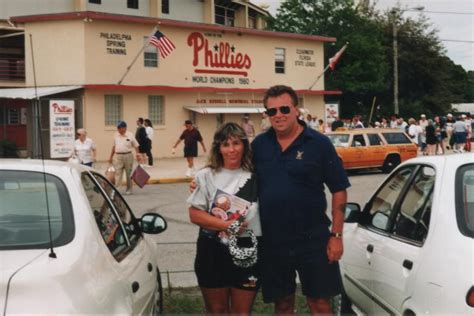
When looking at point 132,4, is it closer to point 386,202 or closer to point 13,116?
point 13,116

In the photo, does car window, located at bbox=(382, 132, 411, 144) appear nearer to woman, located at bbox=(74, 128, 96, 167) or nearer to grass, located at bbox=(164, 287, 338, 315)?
woman, located at bbox=(74, 128, 96, 167)

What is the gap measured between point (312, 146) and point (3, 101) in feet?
96.4

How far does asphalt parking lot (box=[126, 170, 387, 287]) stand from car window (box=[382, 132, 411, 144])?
1188 mm

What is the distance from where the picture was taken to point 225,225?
12.2ft

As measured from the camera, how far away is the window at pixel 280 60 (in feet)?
113

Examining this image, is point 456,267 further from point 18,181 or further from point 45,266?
point 18,181

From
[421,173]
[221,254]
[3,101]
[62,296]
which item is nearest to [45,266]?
[62,296]

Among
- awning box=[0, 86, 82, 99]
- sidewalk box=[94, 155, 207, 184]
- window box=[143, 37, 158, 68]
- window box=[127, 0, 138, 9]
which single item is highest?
window box=[127, 0, 138, 9]

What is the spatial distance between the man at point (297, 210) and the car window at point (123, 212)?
96 centimetres

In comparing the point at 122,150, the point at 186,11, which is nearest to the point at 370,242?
the point at 122,150

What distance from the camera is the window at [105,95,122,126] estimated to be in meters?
27.6

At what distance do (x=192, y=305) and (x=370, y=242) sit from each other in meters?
1.96

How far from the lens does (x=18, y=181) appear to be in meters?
3.36

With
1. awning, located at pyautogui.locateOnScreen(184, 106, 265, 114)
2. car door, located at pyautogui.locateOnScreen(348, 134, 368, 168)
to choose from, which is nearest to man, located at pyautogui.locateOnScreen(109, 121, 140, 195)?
car door, located at pyautogui.locateOnScreen(348, 134, 368, 168)
